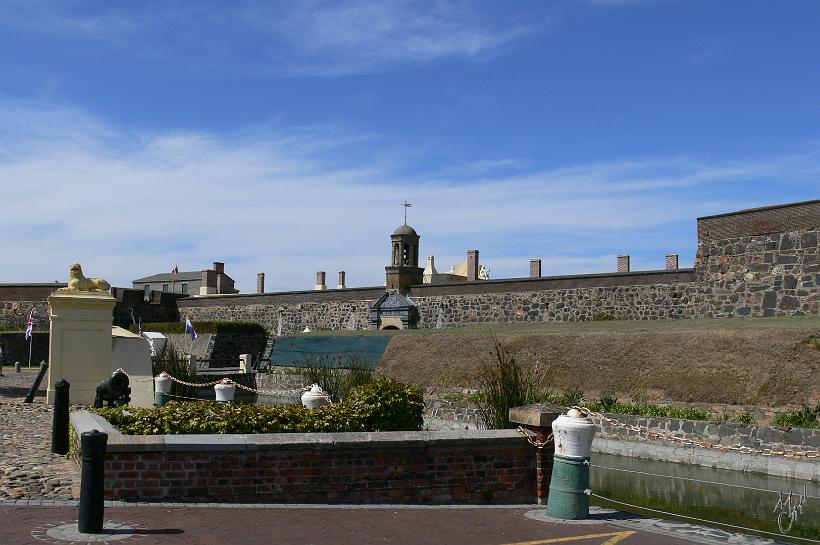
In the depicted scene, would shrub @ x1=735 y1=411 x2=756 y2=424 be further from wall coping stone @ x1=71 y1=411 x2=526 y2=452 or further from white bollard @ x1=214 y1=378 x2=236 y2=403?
white bollard @ x1=214 y1=378 x2=236 y2=403

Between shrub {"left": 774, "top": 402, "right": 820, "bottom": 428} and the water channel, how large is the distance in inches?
56.0

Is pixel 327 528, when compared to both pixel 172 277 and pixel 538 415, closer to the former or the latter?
pixel 538 415

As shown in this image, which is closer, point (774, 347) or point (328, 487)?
point (328, 487)

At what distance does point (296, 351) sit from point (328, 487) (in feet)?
91.0

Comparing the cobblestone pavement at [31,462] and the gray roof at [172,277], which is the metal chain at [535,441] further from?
the gray roof at [172,277]

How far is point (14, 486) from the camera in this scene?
26.2ft

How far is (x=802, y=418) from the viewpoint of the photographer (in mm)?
15977

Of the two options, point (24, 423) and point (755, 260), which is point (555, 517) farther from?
point (755, 260)

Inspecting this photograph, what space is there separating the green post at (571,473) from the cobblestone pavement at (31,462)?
4.46 metres

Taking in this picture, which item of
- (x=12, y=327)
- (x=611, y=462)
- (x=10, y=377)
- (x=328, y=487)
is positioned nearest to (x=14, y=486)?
(x=328, y=487)

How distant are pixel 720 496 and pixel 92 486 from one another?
10032 mm

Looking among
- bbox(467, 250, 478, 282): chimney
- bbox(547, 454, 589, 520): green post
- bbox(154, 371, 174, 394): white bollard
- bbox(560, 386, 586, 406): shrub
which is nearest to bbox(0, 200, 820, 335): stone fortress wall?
bbox(560, 386, 586, 406): shrub

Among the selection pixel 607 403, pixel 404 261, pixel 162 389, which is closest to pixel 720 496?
pixel 607 403

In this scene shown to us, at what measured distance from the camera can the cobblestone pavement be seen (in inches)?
308
